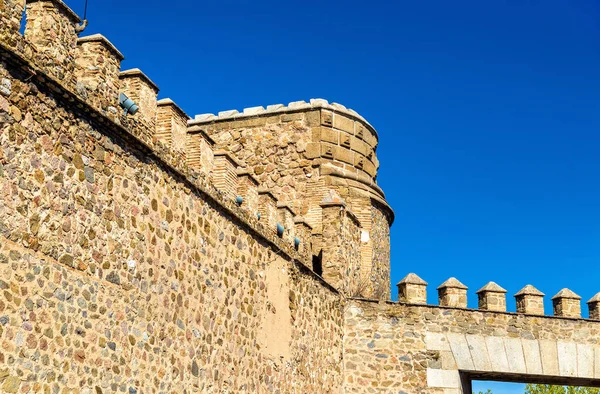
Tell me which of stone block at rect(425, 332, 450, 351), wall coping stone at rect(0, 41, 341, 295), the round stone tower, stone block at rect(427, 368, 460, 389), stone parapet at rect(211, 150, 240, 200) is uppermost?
the round stone tower

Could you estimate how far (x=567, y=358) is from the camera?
13273 mm

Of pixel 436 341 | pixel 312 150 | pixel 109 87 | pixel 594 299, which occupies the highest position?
pixel 312 150

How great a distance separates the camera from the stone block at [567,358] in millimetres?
13195

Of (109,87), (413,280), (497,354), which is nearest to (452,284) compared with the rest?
(413,280)

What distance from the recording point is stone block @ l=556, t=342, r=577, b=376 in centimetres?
1320

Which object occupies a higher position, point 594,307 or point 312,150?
point 312,150

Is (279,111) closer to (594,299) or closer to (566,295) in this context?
(566,295)

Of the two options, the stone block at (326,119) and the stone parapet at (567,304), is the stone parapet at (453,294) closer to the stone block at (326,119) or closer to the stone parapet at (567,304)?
the stone parapet at (567,304)

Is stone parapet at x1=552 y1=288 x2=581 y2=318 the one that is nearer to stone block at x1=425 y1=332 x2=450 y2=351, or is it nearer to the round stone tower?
stone block at x1=425 y1=332 x2=450 y2=351

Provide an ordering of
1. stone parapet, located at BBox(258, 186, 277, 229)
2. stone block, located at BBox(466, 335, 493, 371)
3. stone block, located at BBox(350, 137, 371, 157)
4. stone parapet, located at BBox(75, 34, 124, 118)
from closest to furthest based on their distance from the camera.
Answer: stone parapet, located at BBox(75, 34, 124, 118) → stone parapet, located at BBox(258, 186, 277, 229) → stone block, located at BBox(466, 335, 493, 371) → stone block, located at BBox(350, 137, 371, 157)

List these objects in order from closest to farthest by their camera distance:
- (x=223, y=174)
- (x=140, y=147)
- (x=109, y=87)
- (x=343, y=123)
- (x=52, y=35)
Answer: (x=52, y=35) → (x=109, y=87) → (x=140, y=147) → (x=223, y=174) → (x=343, y=123)

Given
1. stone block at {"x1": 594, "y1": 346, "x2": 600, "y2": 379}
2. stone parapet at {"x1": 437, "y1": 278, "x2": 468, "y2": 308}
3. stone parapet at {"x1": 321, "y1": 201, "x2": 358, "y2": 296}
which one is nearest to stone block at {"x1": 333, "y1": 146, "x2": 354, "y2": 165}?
stone parapet at {"x1": 321, "y1": 201, "x2": 358, "y2": 296}

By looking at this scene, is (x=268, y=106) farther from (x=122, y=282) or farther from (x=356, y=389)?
(x=122, y=282)

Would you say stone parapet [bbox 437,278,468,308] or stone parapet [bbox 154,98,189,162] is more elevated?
stone parapet [bbox 154,98,189,162]
